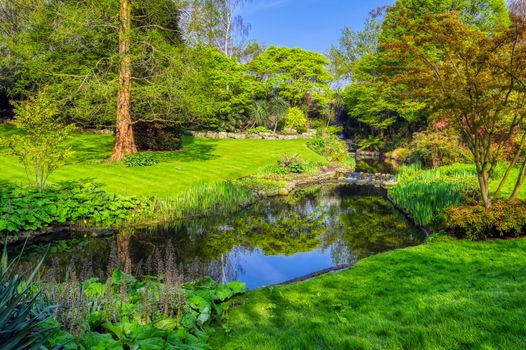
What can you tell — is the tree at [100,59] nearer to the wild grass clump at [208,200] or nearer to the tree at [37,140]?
the tree at [37,140]

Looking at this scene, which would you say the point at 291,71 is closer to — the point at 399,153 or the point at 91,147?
the point at 399,153

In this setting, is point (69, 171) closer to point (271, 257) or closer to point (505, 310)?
point (271, 257)

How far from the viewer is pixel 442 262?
760cm

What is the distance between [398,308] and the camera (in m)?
5.13

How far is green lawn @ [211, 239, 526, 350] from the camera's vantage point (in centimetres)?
402

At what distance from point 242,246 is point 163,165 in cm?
1001

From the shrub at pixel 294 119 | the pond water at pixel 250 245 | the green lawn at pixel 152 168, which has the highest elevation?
the shrub at pixel 294 119

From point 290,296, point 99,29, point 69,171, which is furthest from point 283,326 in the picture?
point 99,29

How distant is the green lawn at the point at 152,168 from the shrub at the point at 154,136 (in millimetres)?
1227

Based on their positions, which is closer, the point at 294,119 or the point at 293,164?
the point at 293,164

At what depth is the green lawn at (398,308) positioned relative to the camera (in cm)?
402

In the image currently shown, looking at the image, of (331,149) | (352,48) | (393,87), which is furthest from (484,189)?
(352,48)

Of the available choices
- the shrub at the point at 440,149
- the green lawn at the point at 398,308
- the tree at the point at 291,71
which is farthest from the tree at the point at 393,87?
the green lawn at the point at 398,308

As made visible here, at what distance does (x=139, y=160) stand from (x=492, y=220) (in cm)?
1546
